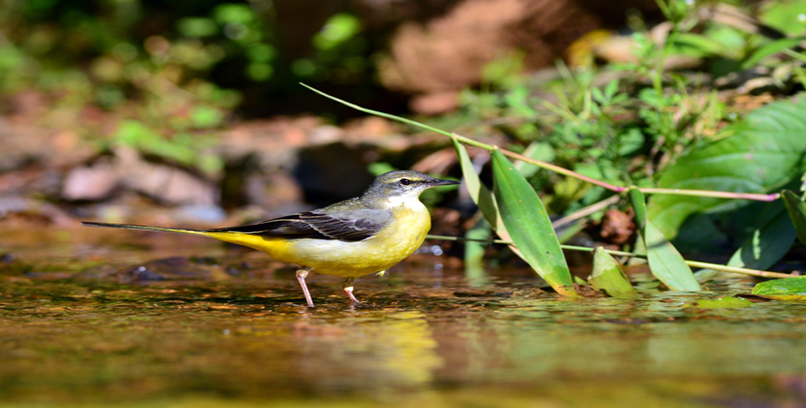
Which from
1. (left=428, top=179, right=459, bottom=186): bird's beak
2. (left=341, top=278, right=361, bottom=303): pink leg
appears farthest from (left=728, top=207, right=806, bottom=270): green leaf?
(left=341, top=278, right=361, bottom=303): pink leg

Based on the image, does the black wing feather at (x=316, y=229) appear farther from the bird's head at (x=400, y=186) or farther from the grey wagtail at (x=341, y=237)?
the bird's head at (x=400, y=186)

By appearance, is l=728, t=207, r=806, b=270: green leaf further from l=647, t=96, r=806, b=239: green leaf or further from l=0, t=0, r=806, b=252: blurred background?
l=0, t=0, r=806, b=252: blurred background

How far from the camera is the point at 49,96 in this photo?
1188 cm

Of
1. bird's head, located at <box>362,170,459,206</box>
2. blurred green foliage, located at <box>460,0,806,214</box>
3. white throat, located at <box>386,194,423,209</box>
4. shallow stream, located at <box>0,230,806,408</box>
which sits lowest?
shallow stream, located at <box>0,230,806,408</box>

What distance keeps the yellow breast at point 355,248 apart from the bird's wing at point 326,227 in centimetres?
4

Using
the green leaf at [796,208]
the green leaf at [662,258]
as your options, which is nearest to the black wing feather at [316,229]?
the green leaf at [662,258]

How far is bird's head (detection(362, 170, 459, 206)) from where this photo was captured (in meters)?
4.48

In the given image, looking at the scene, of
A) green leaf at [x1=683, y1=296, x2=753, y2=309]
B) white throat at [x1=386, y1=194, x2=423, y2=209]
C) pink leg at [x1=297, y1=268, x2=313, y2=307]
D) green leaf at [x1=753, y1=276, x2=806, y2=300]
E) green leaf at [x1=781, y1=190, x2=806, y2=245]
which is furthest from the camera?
white throat at [x1=386, y1=194, x2=423, y2=209]

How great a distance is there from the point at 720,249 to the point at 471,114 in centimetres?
315

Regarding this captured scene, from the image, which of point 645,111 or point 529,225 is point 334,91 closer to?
point 645,111

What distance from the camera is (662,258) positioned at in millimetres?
3811

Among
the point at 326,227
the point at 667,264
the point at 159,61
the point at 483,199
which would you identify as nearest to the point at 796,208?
the point at 667,264

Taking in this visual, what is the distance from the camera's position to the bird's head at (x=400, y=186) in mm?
4480

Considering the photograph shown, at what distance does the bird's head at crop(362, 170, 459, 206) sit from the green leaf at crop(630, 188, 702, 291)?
3.63 ft
